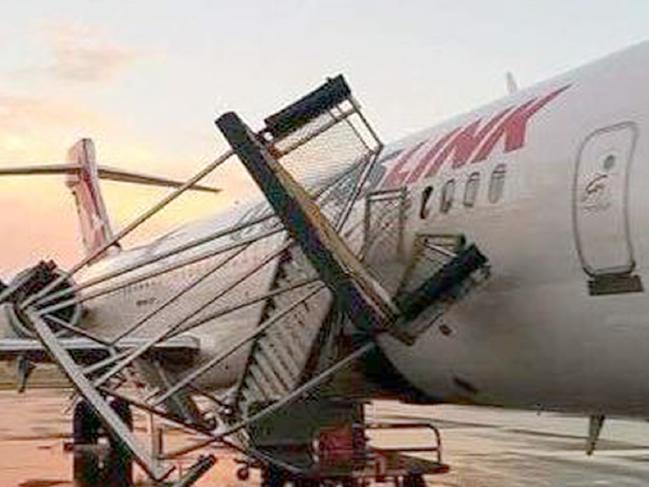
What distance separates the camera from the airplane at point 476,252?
7.28 metres

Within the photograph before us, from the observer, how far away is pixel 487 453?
19766 millimetres

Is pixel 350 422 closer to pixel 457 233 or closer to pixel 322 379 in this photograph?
pixel 322 379

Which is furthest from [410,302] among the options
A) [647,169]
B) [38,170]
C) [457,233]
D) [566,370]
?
[38,170]

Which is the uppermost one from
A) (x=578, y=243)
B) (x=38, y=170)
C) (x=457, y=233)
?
(x=38, y=170)

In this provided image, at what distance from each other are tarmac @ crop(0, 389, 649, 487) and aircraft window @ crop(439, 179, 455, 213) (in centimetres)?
239

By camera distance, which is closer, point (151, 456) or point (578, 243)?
point (578, 243)

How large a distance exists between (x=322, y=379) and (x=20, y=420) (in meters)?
24.4

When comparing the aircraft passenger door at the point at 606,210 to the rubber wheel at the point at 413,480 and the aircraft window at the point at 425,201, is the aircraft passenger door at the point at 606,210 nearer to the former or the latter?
the aircraft window at the point at 425,201

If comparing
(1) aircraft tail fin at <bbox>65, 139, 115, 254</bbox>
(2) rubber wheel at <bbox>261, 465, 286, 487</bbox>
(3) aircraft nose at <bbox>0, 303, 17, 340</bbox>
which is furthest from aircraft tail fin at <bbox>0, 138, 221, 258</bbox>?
(2) rubber wheel at <bbox>261, 465, 286, 487</bbox>

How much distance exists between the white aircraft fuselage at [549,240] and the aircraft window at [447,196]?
0.04ft

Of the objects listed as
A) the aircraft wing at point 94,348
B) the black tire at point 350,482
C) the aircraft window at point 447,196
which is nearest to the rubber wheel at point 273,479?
the black tire at point 350,482

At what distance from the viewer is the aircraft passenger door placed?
7066 mm

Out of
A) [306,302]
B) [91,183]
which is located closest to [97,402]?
[306,302]

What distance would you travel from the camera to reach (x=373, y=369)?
32.5 feet
